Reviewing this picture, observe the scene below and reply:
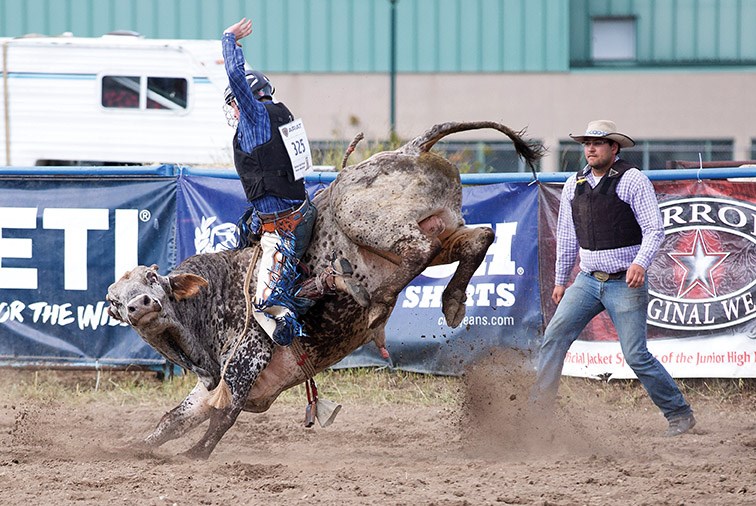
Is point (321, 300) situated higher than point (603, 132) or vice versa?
point (603, 132)

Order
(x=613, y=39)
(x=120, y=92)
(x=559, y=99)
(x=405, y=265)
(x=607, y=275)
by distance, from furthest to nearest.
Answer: (x=613, y=39)
(x=559, y=99)
(x=120, y=92)
(x=607, y=275)
(x=405, y=265)

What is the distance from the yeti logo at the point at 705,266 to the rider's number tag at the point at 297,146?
3317 millimetres

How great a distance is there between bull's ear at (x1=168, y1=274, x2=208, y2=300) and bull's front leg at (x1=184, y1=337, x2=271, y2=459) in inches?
16.8

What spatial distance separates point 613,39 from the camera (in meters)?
25.8

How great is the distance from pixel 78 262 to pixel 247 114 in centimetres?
357

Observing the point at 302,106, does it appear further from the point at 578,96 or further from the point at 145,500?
the point at 145,500

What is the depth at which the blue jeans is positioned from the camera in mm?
6895

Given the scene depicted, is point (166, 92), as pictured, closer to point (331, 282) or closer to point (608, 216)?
point (608, 216)

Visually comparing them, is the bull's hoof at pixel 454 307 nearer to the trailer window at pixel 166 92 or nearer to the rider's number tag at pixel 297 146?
the rider's number tag at pixel 297 146

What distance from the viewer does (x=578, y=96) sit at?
950 inches

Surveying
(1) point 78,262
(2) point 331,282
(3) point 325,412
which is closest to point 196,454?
(3) point 325,412

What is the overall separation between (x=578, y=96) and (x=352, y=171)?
18.6m

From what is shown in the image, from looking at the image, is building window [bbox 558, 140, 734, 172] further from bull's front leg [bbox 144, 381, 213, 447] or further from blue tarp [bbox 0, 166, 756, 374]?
bull's front leg [bbox 144, 381, 213, 447]

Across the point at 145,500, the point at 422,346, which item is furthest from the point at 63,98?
the point at 145,500
